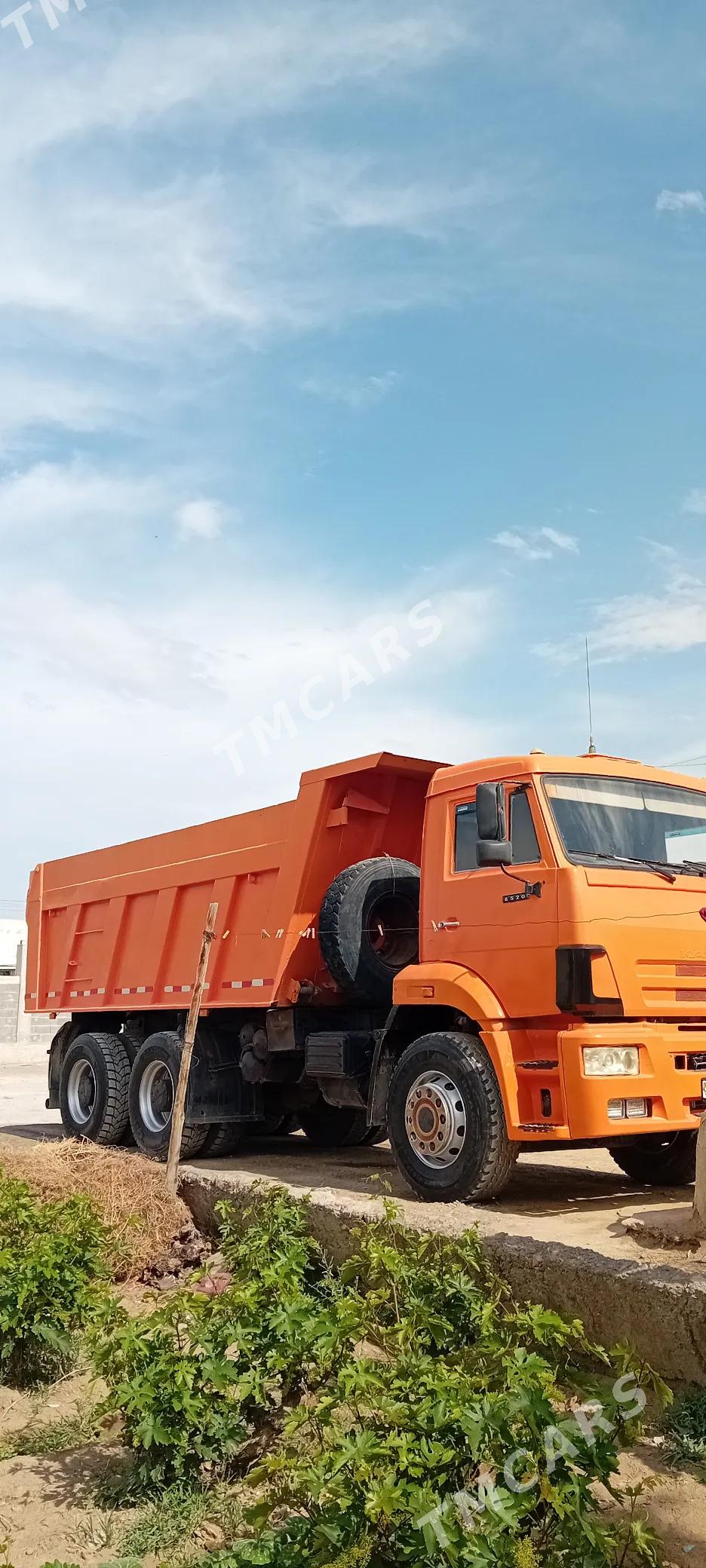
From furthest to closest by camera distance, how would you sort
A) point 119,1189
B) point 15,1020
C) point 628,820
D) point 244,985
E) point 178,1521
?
point 15,1020, point 244,985, point 119,1189, point 628,820, point 178,1521

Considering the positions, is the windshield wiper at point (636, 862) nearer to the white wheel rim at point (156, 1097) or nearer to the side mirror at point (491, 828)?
the side mirror at point (491, 828)

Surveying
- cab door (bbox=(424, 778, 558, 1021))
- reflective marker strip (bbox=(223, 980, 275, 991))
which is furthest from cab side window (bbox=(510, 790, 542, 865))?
reflective marker strip (bbox=(223, 980, 275, 991))

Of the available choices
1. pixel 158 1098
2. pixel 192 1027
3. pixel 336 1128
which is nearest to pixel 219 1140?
pixel 158 1098

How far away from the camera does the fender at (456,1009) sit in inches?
255

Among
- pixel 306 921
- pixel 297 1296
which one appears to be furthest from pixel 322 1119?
pixel 297 1296

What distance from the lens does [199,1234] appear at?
7.92m

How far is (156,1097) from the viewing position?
10.4 meters

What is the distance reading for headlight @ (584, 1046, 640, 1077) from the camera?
6152 mm

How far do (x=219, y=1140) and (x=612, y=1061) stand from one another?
15.3 ft

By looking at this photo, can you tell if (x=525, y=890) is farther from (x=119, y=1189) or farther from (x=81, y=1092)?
(x=81, y=1092)

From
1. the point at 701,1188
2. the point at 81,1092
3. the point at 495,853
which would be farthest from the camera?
the point at 81,1092

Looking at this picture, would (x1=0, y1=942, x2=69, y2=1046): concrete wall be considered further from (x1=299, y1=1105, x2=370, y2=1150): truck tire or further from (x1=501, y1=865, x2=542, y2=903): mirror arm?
(x1=501, y1=865, x2=542, y2=903): mirror arm

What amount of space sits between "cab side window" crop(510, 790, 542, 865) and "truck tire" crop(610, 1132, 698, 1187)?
192 centimetres

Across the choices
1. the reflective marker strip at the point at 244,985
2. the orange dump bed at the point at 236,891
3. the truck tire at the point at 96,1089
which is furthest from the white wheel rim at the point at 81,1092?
the reflective marker strip at the point at 244,985
